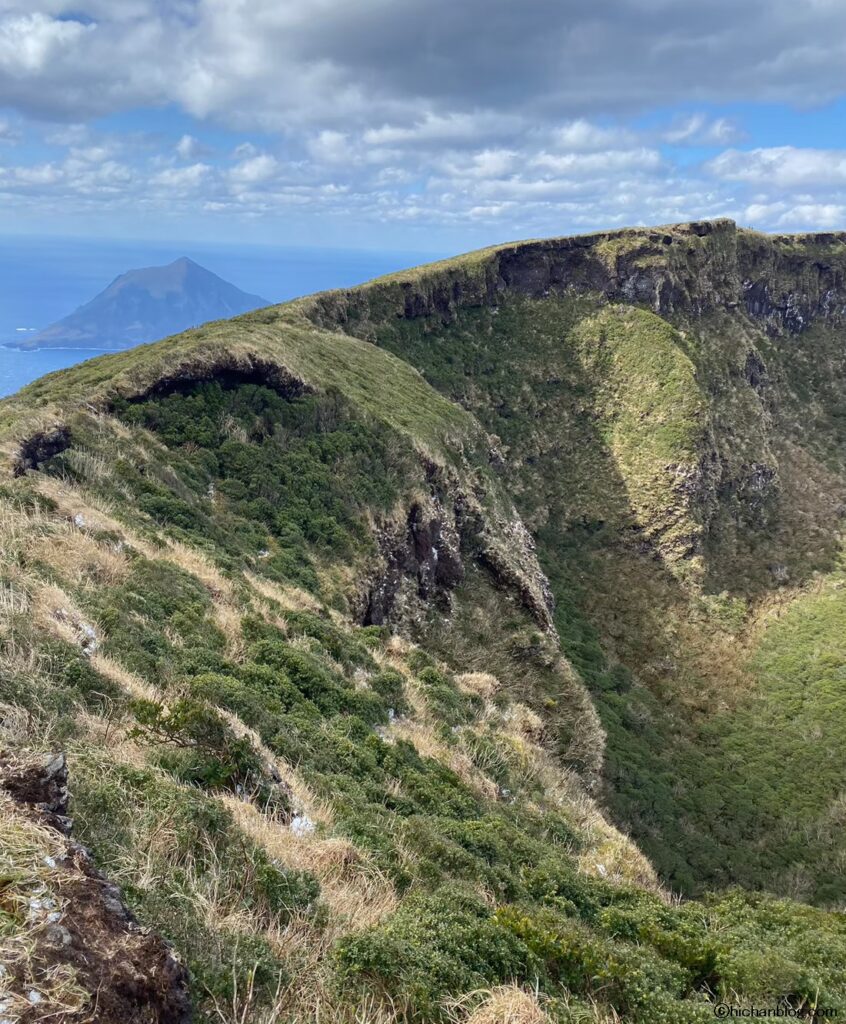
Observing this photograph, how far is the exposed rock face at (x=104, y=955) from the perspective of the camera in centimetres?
280

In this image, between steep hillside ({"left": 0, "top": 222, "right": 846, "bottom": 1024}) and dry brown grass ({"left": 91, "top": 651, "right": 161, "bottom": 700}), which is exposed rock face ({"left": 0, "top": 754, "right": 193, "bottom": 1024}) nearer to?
steep hillside ({"left": 0, "top": 222, "right": 846, "bottom": 1024})

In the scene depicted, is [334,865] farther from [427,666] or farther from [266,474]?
[266,474]

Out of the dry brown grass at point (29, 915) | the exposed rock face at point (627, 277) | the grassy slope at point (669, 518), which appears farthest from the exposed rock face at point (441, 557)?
the exposed rock face at point (627, 277)

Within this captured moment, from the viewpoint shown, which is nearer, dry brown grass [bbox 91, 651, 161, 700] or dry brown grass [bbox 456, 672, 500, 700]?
dry brown grass [bbox 91, 651, 161, 700]

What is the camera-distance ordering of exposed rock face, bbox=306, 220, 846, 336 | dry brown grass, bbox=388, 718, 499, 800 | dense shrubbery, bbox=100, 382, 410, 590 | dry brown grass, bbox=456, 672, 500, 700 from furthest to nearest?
exposed rock face, bbox=306, 220, 846, 336, dense shrubbery, bbox=100, 382, 410, 590, dry brown grass, bbox=456, 672, 500, 700, dry brown grass, bbox=388, 718, 499, 800

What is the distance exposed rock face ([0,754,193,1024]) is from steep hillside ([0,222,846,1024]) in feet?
0.06

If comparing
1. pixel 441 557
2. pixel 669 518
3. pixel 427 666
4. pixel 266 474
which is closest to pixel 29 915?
pixel 427 666

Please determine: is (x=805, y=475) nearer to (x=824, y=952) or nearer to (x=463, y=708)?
(x=463, y=708)

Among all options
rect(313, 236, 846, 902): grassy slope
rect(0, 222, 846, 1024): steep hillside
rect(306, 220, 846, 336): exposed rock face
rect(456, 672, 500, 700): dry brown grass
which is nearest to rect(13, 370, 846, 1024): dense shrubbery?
rect(0, 222, 846, 1024): steep hillside

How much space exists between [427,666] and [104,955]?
52.6 feet

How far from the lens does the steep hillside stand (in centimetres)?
430

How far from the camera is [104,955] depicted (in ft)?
9.72

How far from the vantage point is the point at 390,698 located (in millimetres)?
14891

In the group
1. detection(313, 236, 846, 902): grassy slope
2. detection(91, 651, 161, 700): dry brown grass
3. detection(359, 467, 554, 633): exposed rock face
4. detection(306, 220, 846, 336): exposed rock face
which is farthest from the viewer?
detection(306, 220, 846, 336): exposed rock face
